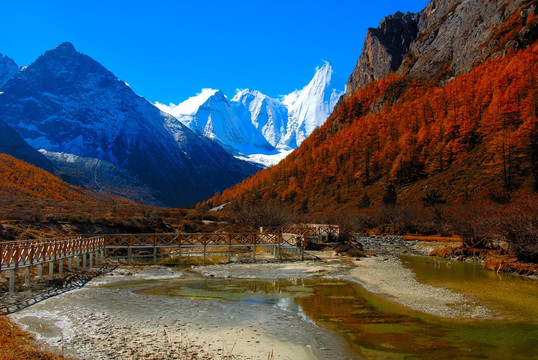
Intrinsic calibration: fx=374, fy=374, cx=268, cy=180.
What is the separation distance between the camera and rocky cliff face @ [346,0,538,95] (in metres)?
104

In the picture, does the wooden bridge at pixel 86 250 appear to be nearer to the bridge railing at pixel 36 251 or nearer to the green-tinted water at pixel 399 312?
the bridge railing at pixel 36 251

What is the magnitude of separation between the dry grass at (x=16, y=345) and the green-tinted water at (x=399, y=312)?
7746 millimetres

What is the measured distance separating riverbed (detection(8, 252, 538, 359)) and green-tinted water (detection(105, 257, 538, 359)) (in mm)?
47

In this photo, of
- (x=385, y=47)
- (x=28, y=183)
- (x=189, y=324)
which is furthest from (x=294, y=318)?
(x=385, y=47)

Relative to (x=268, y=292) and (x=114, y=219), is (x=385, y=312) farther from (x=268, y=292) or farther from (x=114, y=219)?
(x=114, y=219)

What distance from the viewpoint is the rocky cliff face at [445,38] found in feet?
341

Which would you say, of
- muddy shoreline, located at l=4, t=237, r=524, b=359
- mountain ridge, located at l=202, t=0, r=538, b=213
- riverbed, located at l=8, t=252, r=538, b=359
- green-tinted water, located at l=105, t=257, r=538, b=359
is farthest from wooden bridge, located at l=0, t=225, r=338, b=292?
mountain ridge, located at l=202, t=0, r=538, b=213

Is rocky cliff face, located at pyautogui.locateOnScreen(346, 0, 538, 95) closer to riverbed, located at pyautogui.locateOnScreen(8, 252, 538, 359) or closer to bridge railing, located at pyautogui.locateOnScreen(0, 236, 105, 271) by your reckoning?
riverbed, located at pyautogui.locateOnScreen(8, 252, 538, 359)

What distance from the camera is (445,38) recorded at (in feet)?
443

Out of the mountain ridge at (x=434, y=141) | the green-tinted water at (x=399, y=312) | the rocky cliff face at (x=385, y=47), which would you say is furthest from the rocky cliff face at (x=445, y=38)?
the green-tinted water at (x=399, y=312)

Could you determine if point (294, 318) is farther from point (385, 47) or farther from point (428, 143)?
point (385, 47)

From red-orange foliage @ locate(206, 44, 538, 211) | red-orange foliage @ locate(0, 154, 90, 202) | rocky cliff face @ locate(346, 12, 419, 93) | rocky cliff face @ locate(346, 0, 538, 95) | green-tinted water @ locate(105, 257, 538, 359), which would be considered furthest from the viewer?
rocky cliff face @ locate(346, 12, 419, 93)

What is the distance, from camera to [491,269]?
26609 mm

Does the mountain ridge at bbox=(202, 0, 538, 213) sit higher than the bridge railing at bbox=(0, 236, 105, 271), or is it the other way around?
the mountain ridge at bbox=(202, 0, 538, 213)
